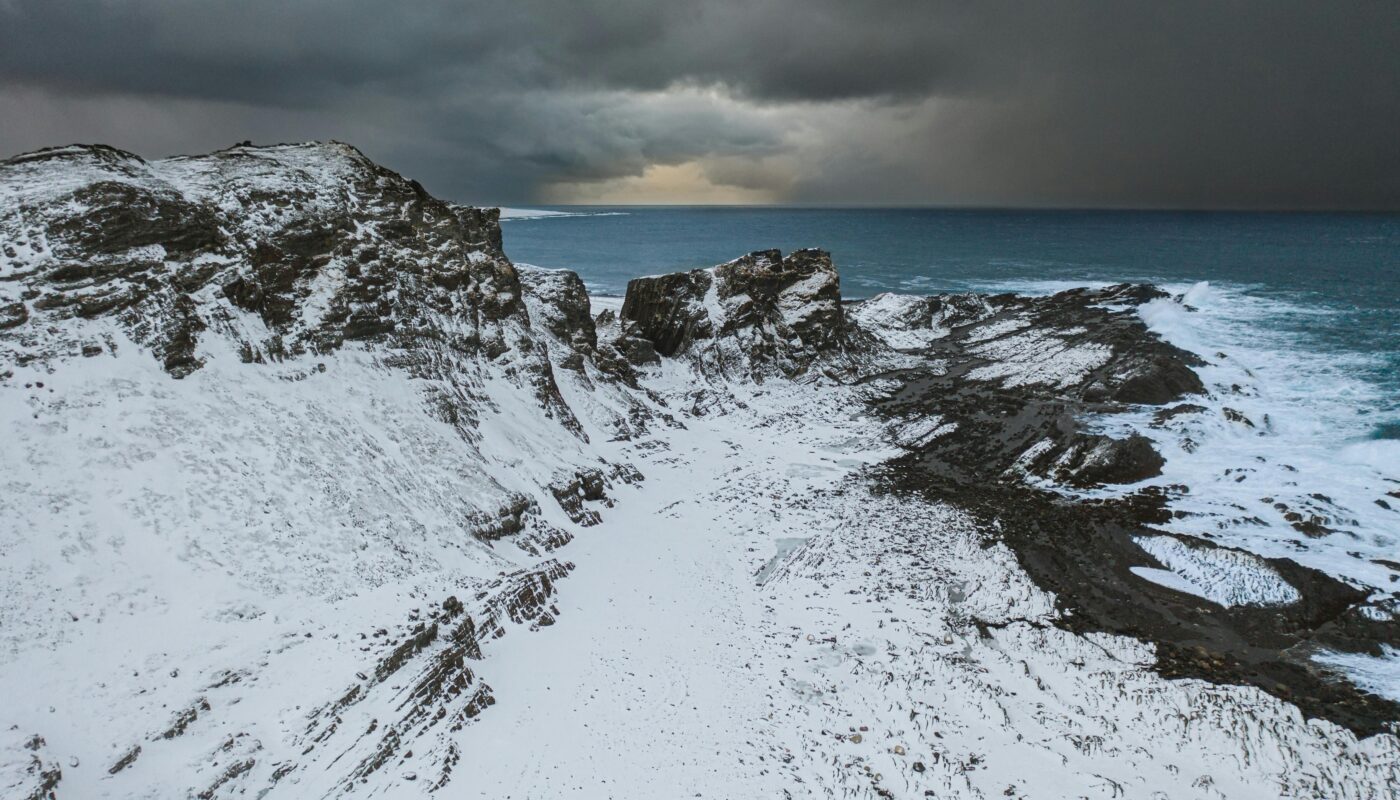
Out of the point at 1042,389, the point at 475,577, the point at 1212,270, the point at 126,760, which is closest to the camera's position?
the point at 126,760

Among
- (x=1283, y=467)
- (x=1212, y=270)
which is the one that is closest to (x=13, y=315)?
(x=1283, y=467)

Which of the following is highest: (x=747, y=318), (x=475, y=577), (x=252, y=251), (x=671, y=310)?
(x=252, y=251)

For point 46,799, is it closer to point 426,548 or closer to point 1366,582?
point 426,548

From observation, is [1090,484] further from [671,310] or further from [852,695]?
[671,310]

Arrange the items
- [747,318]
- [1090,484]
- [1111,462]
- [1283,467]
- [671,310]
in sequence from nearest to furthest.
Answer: [1283,467] < [1090,484] < [1111,462] < [747,318] < [671,310]

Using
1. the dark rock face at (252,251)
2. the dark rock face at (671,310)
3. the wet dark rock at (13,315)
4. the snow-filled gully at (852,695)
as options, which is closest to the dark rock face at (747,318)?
the dark rock face at (671,310)

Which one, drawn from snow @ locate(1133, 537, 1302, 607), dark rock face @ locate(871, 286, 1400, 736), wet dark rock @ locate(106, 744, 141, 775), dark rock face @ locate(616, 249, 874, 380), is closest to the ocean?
snow @ locate(1133, 537, 1302, 607)

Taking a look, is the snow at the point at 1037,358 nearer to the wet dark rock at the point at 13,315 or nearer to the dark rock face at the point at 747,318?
the dark rock face at the point at 747,318

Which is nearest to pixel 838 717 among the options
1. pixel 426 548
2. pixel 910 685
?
pixel 910 685
